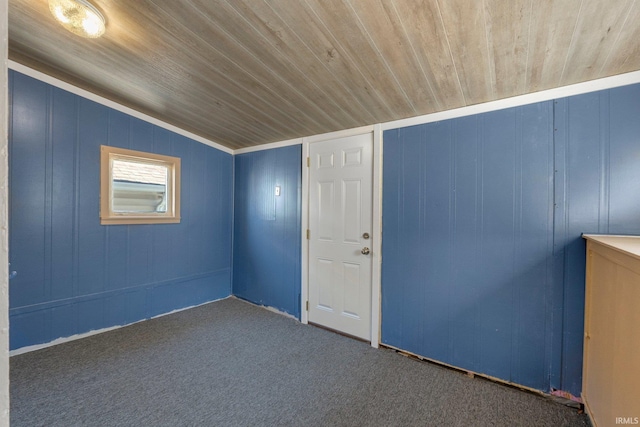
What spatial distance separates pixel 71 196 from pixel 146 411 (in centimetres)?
209

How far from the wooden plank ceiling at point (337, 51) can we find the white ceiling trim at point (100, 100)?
0.31 ft

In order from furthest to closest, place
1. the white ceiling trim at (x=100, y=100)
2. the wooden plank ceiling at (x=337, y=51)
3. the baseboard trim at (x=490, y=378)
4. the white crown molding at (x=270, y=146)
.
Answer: the white crown molding at (x=270, y=146) < the white ceiling trim at (x=100, y=100) < the baseboard trim at (x=490, y=378) < the wooden plank ceiling at (x=337, y=51)

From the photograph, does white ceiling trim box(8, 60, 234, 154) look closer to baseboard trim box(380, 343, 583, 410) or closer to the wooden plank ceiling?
the wooden plank ceiling

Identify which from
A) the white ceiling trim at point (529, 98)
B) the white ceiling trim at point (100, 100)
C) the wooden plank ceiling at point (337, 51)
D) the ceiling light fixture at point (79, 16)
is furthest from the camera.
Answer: the white ceiling trim at point (100, 100)

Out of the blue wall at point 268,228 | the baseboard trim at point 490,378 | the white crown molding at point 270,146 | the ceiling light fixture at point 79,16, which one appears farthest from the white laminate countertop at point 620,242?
the ceiling light fixture at point 79,16

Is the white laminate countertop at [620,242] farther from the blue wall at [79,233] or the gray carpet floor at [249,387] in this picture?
the blue wall at [79,233]

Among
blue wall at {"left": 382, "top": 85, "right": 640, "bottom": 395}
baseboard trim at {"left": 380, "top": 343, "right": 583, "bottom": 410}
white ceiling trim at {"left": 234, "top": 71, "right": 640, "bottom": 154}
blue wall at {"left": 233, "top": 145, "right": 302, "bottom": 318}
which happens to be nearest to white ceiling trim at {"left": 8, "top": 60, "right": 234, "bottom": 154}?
blue wall at {"left": 233, "top": 145, "right": 302, "bottom": 318}

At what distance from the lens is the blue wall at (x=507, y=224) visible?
5.51 ft

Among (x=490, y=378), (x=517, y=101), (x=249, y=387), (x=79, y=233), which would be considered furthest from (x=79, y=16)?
(x=490, y=378)

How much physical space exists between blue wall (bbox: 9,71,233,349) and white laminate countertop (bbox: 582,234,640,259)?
12.1ft

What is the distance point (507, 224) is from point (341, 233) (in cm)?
142

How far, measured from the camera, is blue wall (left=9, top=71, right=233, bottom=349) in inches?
91.2

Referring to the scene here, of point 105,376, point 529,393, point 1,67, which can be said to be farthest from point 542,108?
point 105,376

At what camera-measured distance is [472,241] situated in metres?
2.08
